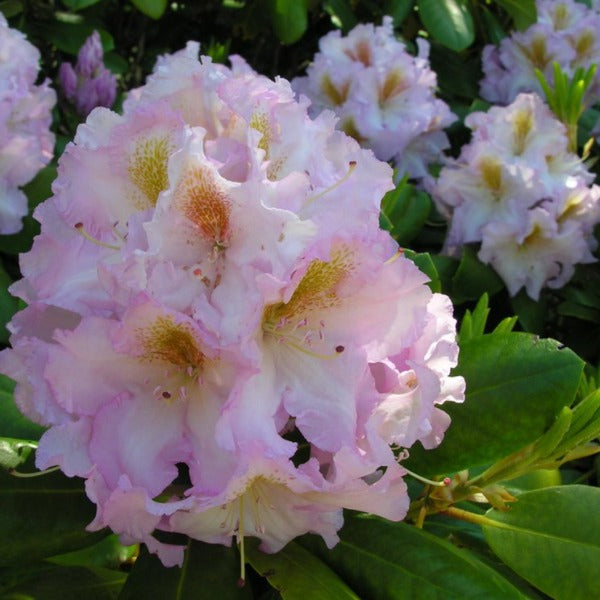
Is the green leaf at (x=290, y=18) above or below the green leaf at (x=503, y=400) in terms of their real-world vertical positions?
below

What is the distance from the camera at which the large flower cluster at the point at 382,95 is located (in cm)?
184

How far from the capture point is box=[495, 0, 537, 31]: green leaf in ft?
7.09

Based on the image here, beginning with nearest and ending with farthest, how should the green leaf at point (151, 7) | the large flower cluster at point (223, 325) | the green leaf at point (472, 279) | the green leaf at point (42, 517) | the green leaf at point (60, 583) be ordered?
the large flower cluster at point (223, 325), the green leaf at point (42, 517), the green leaf at point (60, 583), the green leaf at point (472, 279), the green leaf at point (151, 7)

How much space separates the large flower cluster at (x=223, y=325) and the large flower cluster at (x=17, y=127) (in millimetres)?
761

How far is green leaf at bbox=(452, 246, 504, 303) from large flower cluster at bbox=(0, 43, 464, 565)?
847mm

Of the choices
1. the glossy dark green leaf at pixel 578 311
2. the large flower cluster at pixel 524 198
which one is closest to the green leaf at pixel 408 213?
the large flower cluster at pixel 524 198

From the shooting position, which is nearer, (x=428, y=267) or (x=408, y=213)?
(x=428, y=267)

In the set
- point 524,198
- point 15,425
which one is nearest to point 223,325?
point 15,425

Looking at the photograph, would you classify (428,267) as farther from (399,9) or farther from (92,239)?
(399,9)

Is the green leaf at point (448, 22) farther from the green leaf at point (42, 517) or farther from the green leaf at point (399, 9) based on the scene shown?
the green leaf at point (42, 517)

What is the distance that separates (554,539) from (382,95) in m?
1.20

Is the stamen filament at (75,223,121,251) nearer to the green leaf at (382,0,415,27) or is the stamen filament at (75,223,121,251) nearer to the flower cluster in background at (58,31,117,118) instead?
the flower cluster in background at (58,31,117,118)

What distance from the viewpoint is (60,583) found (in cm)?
93

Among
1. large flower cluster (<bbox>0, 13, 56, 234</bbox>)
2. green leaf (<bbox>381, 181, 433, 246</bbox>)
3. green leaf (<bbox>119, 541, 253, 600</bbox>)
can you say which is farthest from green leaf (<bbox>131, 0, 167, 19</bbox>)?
green leaf (<bbox>119, 541, 253, 600</bbox>)
